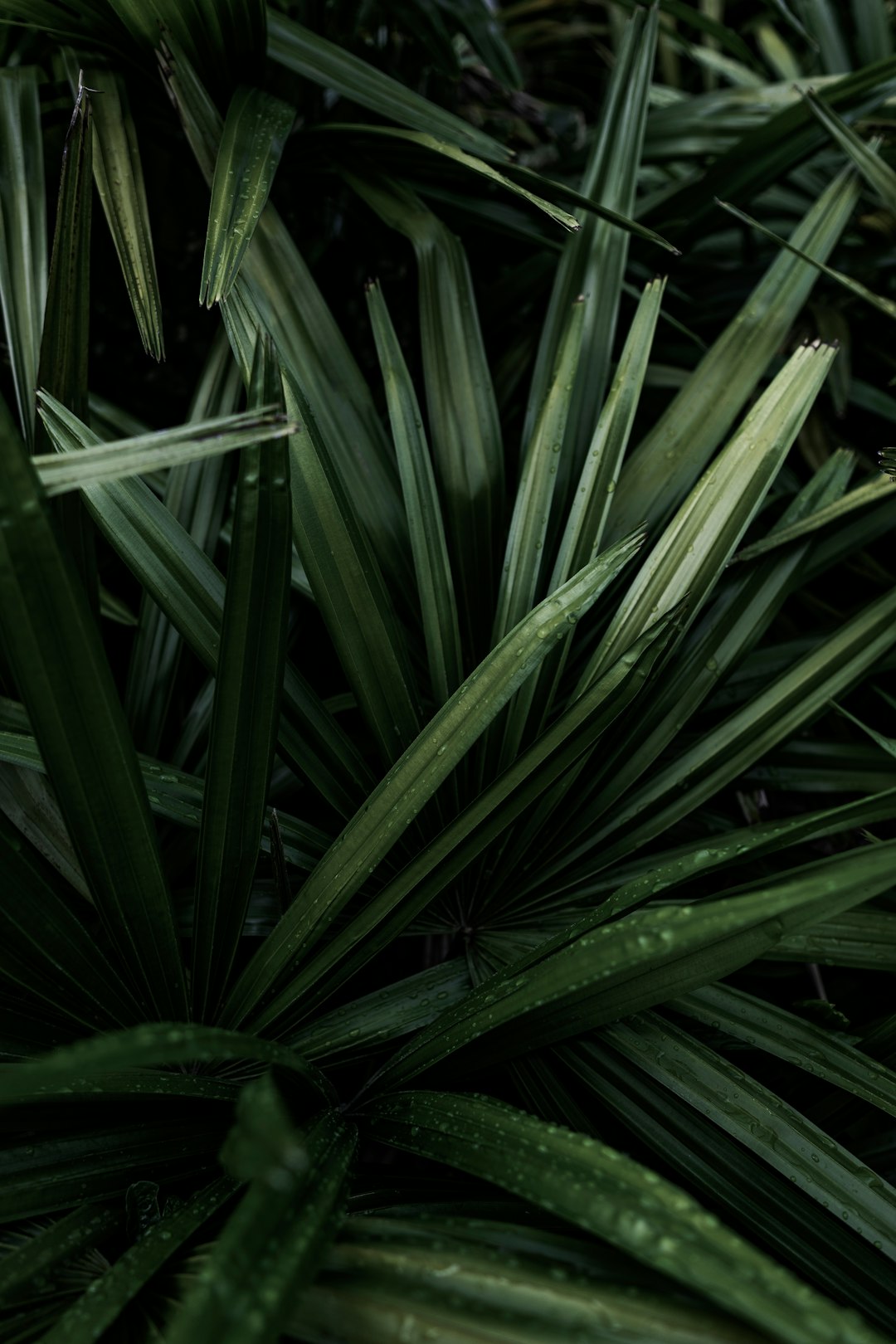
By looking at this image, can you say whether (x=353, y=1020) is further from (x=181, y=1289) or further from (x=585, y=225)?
(x=585, y=225)

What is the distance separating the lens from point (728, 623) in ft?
2.51

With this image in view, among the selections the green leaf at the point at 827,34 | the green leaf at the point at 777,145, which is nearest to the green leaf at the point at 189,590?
the green leaf at the point at 777,145

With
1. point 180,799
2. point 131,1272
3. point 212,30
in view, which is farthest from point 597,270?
point 131,1272

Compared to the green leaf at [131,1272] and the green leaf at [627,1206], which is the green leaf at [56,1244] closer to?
the green leaf at [131,1272]

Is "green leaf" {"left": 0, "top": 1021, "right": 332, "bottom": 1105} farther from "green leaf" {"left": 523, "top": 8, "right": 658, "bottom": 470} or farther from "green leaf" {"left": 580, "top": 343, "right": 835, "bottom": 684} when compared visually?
"green leaf" {"left": 523, "top": 8, "right": 658, "bottom": 470}

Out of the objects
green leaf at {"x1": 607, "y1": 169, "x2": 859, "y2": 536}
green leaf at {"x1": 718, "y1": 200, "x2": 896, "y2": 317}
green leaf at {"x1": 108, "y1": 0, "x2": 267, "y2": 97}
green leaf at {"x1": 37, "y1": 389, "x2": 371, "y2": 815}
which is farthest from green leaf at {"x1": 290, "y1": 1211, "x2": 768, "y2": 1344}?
green leaf at {"x1": 108, "y1": 0, "x2": 267, "y2": 97}

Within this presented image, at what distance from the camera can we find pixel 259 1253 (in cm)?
37

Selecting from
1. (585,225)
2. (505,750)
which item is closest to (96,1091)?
(505,750)

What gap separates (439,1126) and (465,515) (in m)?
0.47

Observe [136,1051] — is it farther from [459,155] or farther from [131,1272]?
[459,155]

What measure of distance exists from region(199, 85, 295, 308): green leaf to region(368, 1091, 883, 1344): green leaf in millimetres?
543

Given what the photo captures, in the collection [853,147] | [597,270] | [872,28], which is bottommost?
[597,270]

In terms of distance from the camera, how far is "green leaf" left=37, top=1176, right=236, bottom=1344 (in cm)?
41

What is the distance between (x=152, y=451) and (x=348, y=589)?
8.9 inches
